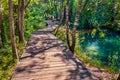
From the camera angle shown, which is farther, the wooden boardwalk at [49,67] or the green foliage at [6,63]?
the green foliage at [6,63]

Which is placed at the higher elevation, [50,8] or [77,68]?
[77,68]

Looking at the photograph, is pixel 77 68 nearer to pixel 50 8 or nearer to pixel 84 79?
pixel 84 79

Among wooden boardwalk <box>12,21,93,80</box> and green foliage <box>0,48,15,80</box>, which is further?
green foliage <box>0,48,15,80</box>

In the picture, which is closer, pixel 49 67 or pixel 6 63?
pixel 49 67

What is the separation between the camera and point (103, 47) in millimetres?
22703

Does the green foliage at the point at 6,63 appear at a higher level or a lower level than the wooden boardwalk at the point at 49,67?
lower

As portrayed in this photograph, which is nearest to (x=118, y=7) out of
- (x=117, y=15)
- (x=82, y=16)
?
(x=117, y=15)

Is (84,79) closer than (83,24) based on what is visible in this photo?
Yes

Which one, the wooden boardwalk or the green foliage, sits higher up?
the wooden boardwalk

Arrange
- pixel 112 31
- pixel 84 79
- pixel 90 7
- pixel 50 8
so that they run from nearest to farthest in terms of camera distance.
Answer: pixel 84 79, pixel 112 31, pixel 90 7, pixel 50 8

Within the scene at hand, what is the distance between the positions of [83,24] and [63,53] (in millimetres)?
22860

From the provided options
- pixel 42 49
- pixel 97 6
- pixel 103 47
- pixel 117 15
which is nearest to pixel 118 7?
pixel 117 15

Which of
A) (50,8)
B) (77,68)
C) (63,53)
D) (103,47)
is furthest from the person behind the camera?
(50,8)

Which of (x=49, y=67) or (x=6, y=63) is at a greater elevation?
(x=49, y=67)
